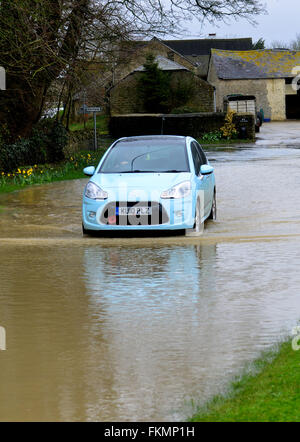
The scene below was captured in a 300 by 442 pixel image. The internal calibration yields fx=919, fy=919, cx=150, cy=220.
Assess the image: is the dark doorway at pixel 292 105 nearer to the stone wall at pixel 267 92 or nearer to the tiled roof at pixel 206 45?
the stone wall at pixel 267 92

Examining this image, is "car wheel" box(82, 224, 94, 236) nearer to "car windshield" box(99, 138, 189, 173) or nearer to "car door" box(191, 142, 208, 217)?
"car windshield" box(99, 138, 189, 173)

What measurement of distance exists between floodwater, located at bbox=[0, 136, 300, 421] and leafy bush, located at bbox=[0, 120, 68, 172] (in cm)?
1038

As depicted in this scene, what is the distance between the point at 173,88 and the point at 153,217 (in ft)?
215

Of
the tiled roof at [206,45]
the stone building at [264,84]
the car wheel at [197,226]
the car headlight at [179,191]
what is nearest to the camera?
the car headlight at [179,191]

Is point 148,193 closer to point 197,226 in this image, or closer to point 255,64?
point 197,226

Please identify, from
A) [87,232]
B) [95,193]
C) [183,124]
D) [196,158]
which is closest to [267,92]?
[183,124]

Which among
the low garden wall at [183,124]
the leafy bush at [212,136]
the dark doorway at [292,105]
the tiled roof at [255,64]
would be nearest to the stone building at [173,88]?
the tiled roof at [255,64]

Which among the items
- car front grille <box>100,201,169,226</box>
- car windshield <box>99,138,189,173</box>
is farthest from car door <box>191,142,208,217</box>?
car front grille <box>100,201,169,226</box>

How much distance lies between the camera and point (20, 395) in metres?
6.29

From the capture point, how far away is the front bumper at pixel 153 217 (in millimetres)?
13898

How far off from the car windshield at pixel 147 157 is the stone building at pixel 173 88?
61.6 m

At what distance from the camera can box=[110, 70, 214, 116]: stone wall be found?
256ft

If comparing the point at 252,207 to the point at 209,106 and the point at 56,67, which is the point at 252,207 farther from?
the point at 209,106

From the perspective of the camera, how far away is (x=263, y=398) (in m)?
5.79
